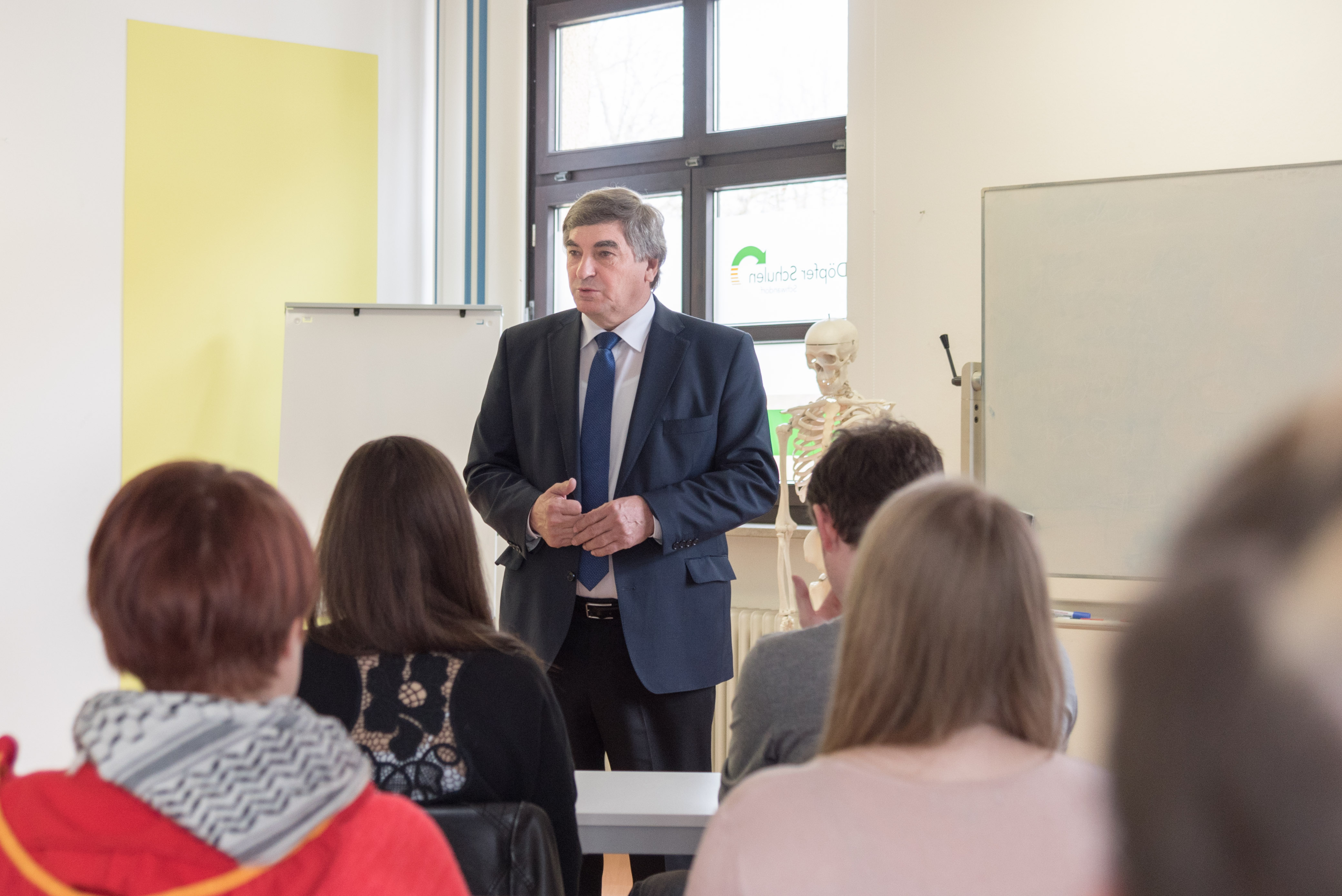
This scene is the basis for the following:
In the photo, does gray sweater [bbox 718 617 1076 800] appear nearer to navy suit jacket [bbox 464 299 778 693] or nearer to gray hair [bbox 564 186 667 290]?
navy suit jacket [bbox 464 299 778 693]

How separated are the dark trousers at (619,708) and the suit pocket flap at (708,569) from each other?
0.20 metres

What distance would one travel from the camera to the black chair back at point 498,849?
1.27 meters

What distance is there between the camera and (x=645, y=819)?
Result: 1.76m

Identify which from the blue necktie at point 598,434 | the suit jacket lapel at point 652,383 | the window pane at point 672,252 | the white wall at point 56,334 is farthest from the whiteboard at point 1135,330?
the white wall at point 56,334

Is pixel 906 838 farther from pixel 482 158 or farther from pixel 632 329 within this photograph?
pixel 482 158

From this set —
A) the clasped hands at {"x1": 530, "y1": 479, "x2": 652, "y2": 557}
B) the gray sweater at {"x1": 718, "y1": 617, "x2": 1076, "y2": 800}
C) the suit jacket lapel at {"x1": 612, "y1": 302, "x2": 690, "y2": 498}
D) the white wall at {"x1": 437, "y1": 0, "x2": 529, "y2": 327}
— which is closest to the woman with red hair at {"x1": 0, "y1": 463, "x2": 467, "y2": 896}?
the gray sweater at {"x1": 718, "y1": 617, "x2": 1076, "y2": 800}

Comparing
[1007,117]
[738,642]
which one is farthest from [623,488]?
[1007,117]

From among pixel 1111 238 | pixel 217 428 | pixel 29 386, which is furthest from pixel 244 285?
pixel 1111 238

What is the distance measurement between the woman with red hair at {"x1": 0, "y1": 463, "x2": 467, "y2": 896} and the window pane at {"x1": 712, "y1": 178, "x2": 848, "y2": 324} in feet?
12.0

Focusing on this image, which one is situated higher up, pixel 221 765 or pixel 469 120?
pixel 469 120

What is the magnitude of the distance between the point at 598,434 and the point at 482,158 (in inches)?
113

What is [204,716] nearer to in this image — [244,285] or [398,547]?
[398,547]

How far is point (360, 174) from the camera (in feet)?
16.1

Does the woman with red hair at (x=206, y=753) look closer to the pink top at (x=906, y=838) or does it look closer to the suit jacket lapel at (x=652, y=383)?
the pink top at (x=906, y=838)
